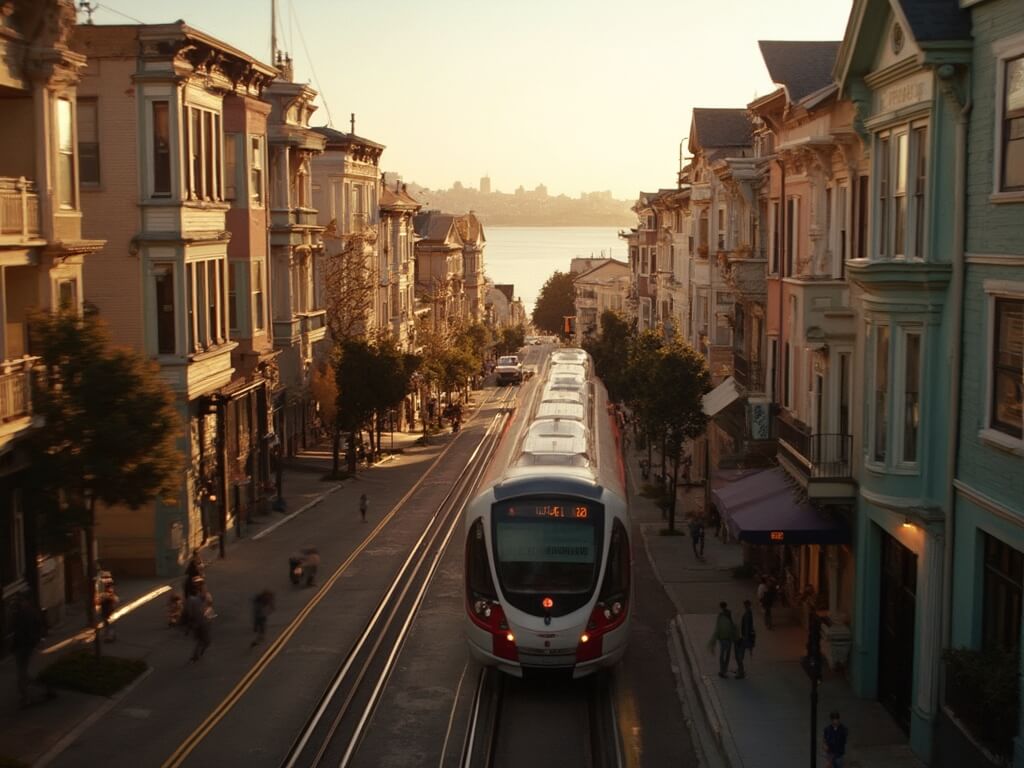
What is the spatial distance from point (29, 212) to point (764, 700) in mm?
14907

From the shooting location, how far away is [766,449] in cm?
→ 3222

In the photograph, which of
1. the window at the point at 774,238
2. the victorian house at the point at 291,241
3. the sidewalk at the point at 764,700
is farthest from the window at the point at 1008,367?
the victorian house at the point at 291,241

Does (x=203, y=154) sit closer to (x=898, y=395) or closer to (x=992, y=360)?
(x=898, y=395)

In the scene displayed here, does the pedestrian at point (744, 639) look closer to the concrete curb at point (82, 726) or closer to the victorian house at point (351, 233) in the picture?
the concrete curb at point (82, 726)

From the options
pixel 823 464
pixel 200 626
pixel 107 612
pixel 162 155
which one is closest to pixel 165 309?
pixel 162 155

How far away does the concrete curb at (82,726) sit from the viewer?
18.7 metres

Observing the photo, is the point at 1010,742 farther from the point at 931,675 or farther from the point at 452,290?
the point at 452,290

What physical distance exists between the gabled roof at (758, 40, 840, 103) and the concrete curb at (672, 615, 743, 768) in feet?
38.4

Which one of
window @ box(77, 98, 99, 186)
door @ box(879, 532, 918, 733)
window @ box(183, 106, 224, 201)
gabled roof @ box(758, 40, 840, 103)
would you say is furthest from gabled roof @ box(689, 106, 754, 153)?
door @ box(879, 532, 918, 733)

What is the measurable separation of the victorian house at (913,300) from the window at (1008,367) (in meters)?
0.25

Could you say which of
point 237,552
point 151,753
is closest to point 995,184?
point 151,753

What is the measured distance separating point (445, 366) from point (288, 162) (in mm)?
29781

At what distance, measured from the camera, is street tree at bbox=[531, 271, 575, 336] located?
170 metres

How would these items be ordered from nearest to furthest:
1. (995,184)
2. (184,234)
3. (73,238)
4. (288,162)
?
(995,184) → (73,238) → (184,234) → (288,162)
